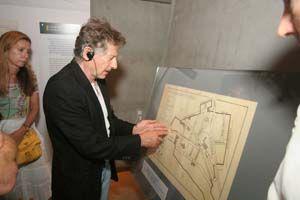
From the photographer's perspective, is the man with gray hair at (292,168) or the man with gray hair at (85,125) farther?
the man with gray hair at (85,125)

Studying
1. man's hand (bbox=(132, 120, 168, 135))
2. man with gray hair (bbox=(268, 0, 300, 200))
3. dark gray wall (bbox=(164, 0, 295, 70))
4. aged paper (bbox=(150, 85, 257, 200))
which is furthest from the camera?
man's hand (bbox=(132, 120, 168, 135))

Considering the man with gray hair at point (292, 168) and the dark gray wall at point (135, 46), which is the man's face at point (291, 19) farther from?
the dark gray wall at point (135, 46)

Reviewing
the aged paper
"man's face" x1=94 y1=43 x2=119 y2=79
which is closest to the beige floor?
the aged paper

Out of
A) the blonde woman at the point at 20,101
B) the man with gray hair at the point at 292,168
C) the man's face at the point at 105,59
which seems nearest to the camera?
the man with gray hair at the point at 292,168

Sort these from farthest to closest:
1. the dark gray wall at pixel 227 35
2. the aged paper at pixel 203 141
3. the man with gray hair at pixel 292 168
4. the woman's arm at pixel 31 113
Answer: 1. the woman's arm at pixel 31 113
2. the dark gray wall at pixel 227 35
3. the aged paper at pixel 203 141
4. the man with gray hair at pixel 292 168

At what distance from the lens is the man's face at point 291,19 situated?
1.38ft

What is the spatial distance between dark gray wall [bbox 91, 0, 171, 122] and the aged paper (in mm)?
949

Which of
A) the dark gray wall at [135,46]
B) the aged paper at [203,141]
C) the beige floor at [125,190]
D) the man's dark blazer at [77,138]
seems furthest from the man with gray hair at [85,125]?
the dark gray wall at [135,46]

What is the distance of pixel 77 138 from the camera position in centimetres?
132

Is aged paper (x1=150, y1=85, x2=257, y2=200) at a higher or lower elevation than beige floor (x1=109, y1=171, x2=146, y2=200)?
higher

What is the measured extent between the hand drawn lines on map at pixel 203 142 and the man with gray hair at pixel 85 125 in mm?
214

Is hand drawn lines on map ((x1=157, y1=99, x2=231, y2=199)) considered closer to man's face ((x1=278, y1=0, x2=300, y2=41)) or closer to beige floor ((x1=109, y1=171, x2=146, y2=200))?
man's face ((x1=278, y1=0, x2=300, y2=41))

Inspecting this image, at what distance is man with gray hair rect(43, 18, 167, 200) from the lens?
132 cm

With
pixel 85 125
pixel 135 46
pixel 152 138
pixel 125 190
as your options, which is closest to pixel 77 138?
pixel 85 125
